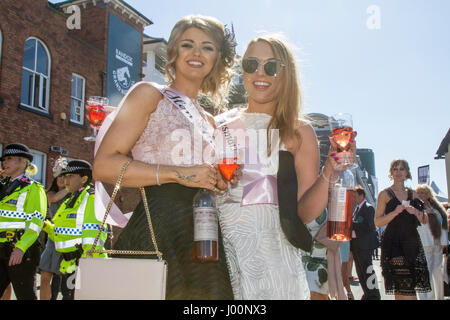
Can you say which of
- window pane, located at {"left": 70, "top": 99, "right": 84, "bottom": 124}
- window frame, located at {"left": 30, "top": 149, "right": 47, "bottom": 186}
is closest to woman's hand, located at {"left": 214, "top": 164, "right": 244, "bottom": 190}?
window frame, located at {"left": 30, "top": 149, "right": 47, "bottom": 186}

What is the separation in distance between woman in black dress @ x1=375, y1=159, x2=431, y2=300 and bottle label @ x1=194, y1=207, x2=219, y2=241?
5110 mm

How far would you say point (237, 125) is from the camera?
2.58m

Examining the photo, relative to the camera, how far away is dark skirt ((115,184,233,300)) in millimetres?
1995

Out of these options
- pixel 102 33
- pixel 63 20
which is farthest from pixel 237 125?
pixel 102 33

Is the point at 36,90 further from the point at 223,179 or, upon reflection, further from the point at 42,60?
the point at 223,179

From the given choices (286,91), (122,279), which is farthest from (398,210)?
(122,279)

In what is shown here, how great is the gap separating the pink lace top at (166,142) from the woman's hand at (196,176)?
5.6 inches

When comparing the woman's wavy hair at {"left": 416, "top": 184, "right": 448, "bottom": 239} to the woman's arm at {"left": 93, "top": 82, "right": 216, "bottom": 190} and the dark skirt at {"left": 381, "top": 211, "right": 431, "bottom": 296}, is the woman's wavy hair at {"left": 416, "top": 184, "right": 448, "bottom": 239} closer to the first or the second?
the dark skirt at {"left": 381, "top": 211, "right": 431, "bottom": 296}

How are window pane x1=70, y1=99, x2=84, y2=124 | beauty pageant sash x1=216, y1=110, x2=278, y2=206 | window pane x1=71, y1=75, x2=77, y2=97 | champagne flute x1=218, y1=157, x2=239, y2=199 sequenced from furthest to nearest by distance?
window pane x1=71, y1=75, x2=77, y2=97
window pane x1=70, y1=99, x2=84, y2=124
beauty pageant sash x1=216, y1=110, x2=278, y2=206
champagne flute x1=218, y1=157, x2=239, y2=199

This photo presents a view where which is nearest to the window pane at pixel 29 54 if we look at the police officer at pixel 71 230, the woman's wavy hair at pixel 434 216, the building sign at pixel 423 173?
the police officer at pixel 71 230

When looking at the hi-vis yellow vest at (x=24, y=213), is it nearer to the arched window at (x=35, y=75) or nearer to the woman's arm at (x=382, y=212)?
the woman's arm at (x=382, y=212)
